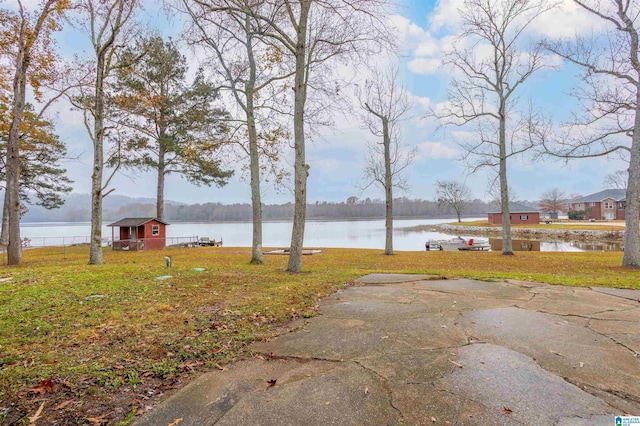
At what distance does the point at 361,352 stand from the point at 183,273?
5670 millimetres

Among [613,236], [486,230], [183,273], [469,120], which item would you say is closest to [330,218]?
[486,230]

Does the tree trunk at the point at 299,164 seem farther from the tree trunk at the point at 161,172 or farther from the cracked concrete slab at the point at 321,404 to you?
the tree trunk at the point at 161,172

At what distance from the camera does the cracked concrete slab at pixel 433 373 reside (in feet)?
6.81

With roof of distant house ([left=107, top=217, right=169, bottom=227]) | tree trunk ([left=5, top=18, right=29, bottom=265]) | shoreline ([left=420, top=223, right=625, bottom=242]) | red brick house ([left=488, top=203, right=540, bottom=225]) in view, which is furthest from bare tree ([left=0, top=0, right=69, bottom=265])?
red brick house ([left=488, top=203, right=540, bottom=225])

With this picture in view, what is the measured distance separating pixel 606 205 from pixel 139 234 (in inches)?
2650

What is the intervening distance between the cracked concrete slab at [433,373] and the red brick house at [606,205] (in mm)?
63612

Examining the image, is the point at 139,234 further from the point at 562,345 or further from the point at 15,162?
the point at 562,345

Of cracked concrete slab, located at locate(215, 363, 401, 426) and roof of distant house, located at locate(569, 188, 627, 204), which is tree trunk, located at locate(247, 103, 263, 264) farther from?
roof of distant house, located at locate(569, 188, 627, 204)

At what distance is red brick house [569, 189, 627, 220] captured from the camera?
51500 mm

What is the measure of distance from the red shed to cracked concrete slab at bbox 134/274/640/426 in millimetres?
22017

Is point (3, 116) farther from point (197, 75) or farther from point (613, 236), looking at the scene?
point (613, 236)

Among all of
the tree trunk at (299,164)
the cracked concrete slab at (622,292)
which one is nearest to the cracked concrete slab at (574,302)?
the cracked concrete slab at (622,292)

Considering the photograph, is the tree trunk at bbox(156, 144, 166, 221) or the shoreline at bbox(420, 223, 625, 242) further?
the shoreline at bbox(420, 223, 625, 242)

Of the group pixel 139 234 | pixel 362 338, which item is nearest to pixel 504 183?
pixel 362 338
